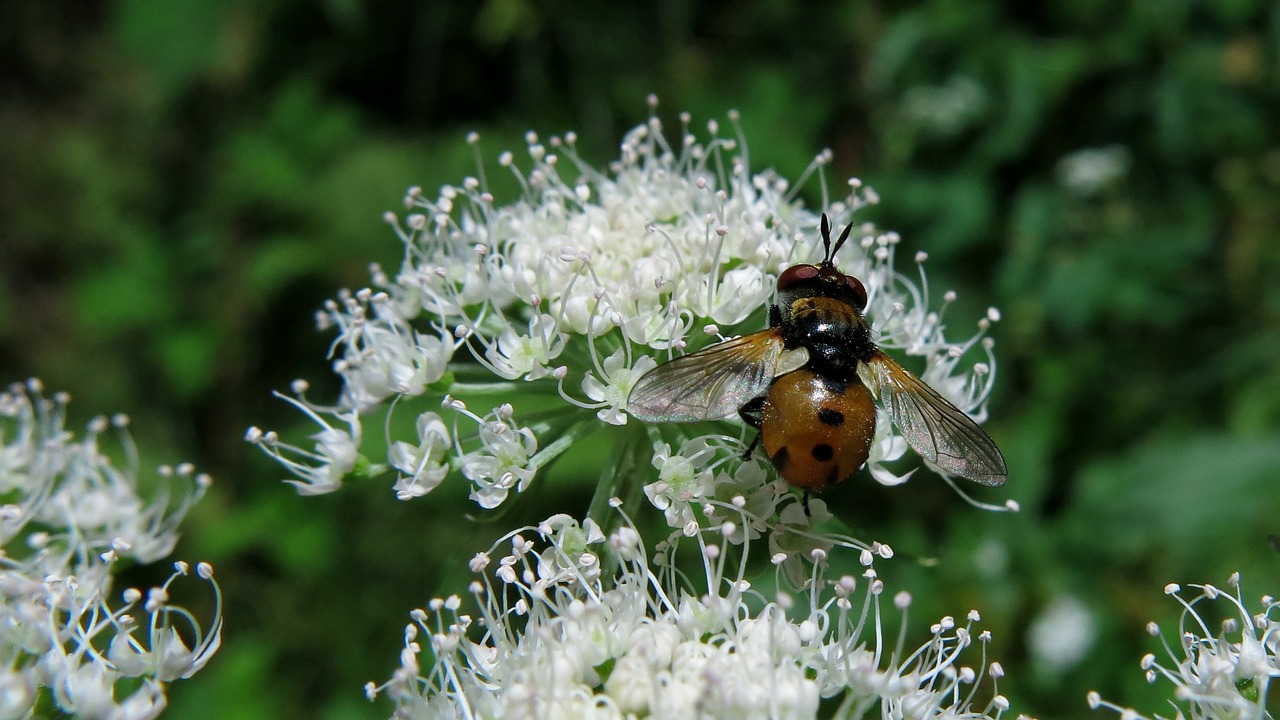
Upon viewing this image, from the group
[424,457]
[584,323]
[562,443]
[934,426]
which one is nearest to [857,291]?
[934,426]

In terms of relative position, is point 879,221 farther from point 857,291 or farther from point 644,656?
point 644,656

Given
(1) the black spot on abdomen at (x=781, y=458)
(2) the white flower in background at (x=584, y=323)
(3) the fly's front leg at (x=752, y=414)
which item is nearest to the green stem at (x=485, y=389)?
(2) the white flower in background at (x=584, y=323)

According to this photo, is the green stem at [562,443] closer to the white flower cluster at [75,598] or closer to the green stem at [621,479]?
the green stem at [621,479]

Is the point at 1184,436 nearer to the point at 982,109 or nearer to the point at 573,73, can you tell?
the point at 982,109

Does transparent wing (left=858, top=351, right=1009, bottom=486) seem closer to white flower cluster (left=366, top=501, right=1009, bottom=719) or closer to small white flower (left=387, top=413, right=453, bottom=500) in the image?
white flower cluster (left=366, top=501, right=1009, bottom=719)

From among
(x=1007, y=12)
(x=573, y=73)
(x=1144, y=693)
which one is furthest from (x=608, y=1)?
(x=1144, y=693)
